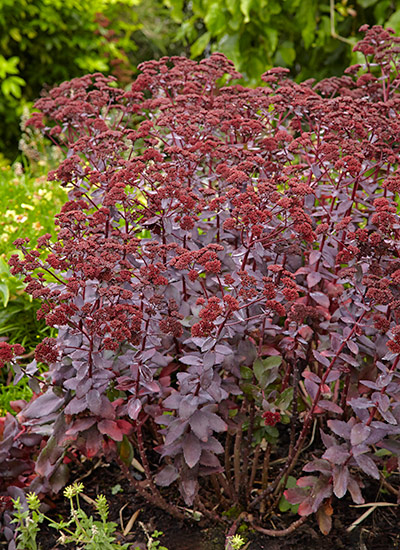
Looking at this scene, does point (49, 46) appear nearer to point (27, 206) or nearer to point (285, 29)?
point (285, 29)

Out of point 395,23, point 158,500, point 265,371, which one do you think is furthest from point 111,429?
point 395,23

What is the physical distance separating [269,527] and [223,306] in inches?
38.3

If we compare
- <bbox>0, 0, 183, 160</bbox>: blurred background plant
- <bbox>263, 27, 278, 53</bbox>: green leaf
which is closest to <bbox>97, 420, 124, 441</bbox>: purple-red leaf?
<bbox>263, 27, 278, 53</bbox>: green leaf

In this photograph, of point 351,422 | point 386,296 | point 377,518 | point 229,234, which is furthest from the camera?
point 377,518

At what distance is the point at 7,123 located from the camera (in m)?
7.34

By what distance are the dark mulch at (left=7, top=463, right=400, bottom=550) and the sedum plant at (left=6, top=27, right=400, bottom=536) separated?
64 millimetres

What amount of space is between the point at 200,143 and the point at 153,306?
1.88 feet

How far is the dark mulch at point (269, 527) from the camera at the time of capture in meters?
2.08

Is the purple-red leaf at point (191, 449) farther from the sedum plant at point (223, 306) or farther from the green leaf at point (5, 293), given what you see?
the green leaf at point (5, 293)

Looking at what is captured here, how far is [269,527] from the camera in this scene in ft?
7.11

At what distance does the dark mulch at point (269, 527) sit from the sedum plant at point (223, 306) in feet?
0.21

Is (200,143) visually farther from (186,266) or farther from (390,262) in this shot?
(390,262)

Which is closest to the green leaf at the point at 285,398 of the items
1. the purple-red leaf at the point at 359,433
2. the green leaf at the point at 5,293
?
the purple-red leaf at the point at 359,433

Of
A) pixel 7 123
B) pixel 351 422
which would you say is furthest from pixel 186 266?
pixel 7 123
